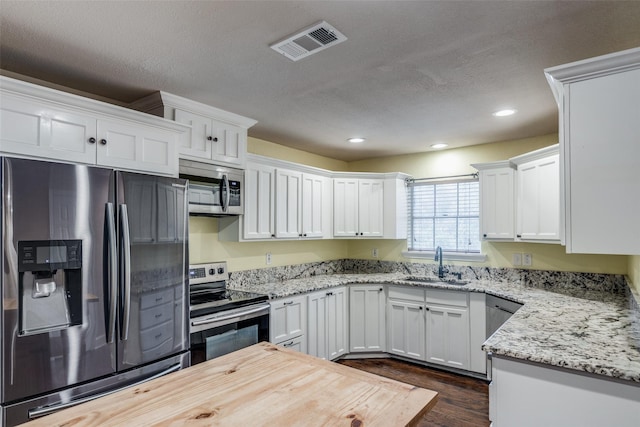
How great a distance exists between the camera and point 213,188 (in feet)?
10.2

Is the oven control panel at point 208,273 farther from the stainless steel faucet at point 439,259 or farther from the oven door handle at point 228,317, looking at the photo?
the stainless steel faucet at point 439,259

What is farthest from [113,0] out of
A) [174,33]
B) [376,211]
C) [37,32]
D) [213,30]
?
[376,211]

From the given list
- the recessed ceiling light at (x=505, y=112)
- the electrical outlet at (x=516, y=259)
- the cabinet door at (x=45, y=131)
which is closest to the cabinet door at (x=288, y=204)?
the cabinet door at (x=45, y=131)

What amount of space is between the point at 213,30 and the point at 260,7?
0.34 m

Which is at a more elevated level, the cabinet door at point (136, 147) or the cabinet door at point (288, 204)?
the cabinet door at point (136, 147)

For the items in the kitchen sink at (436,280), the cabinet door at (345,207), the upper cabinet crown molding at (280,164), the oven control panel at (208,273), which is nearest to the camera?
the oven control panel at (208,273)

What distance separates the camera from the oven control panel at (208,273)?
327 cm

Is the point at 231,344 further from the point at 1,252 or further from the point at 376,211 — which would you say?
the point at 376,211

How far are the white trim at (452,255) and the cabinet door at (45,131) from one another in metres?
3.71

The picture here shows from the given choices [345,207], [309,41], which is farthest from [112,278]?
[345,207]

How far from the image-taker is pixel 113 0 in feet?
5.29

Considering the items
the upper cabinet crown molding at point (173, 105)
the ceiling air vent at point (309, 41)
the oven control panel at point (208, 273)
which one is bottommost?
the oven control panel at point (208, 273)

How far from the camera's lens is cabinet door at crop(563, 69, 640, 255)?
1599 mm

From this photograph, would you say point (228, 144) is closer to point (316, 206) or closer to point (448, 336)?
point (316, 206)
